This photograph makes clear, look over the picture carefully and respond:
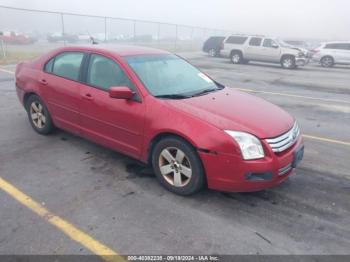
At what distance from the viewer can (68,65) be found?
16.5 feet

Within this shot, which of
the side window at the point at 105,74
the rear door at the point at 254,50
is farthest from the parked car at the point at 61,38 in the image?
the side window at the point at 105,74

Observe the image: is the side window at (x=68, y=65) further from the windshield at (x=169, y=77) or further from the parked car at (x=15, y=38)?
the parked car at (x=15, y=38)

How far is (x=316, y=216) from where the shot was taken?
3582 millimetres

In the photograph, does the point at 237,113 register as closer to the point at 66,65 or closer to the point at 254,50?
the point at 66,65

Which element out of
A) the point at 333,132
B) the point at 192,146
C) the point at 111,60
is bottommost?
the point at 333,132

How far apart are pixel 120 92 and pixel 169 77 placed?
2.71ft

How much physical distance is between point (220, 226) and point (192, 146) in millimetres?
873

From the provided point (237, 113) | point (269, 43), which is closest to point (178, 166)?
point (237, 113)

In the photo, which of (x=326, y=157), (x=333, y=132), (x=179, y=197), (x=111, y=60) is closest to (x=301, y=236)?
(x=179, y=197)

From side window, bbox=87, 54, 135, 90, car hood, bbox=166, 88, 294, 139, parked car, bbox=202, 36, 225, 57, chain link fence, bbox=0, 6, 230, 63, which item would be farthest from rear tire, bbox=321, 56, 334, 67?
side window, bbox=87, 54, 135, 90

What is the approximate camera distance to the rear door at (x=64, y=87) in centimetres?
482

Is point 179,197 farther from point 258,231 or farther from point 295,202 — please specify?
point 295,202

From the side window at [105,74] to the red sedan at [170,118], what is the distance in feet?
0.04

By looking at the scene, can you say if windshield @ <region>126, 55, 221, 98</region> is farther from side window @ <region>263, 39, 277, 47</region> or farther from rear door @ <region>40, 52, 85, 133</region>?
side window @ <region>263, 39, 277, 47</region>
